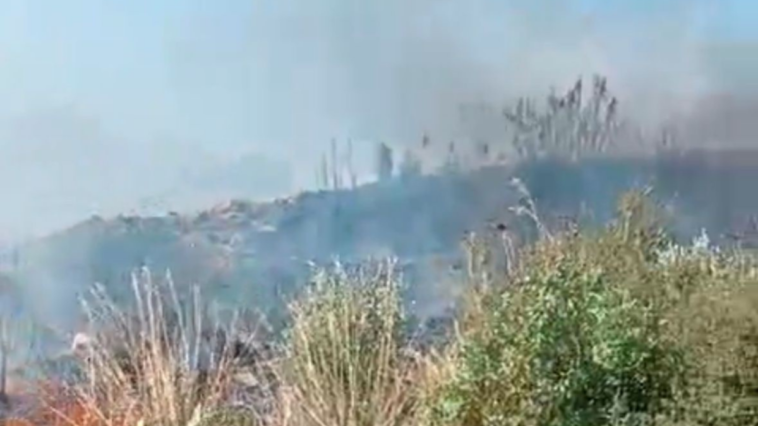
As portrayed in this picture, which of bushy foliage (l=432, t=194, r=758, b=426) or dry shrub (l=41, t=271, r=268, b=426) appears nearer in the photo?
bushy foliage (l=432, t=194, r=758, b=426)

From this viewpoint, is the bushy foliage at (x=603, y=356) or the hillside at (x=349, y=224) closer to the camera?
the bushy foliage at (x=603, y=356)

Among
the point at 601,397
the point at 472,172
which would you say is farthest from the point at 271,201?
the point at 601,397

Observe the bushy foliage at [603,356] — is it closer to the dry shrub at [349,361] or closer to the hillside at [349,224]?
the dry shrub at [349,361]

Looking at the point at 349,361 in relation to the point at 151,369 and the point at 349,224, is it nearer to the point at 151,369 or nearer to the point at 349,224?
the point at 151,369

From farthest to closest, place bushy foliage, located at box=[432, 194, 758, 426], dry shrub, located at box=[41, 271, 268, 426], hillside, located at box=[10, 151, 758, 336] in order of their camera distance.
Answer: hillside, located at box=[10, 151, 758, 336]
dry shrub, located at box=[41, 271, 268, 426]
bushy foliage, located at box=[432, 194, 758, 426]

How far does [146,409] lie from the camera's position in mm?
4832

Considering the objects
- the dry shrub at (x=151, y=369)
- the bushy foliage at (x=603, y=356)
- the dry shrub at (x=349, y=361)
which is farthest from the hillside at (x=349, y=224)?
the bushy foliage at (x=603, y=356)

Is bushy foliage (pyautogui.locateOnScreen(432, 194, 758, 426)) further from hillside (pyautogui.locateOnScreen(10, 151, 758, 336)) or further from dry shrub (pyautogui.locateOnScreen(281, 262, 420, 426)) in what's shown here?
hillside (pyautogui.locateOnScreen(10, 151, 758, 336))

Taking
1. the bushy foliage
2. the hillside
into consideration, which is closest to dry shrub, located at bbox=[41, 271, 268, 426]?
the bushy foliage

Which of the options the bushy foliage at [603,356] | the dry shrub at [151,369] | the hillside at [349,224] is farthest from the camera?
the hillside at [349,224]

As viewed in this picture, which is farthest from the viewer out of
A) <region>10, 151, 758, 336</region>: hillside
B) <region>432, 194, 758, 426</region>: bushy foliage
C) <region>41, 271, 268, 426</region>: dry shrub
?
<region>10, 151, 758, 336</region>: hillside

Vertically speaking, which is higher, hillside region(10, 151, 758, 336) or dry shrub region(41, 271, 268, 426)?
dry shrub region(41, 271, 268, 426)

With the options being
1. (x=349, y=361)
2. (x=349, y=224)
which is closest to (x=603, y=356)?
(x=349, y=361)

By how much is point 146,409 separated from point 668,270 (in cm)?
208
